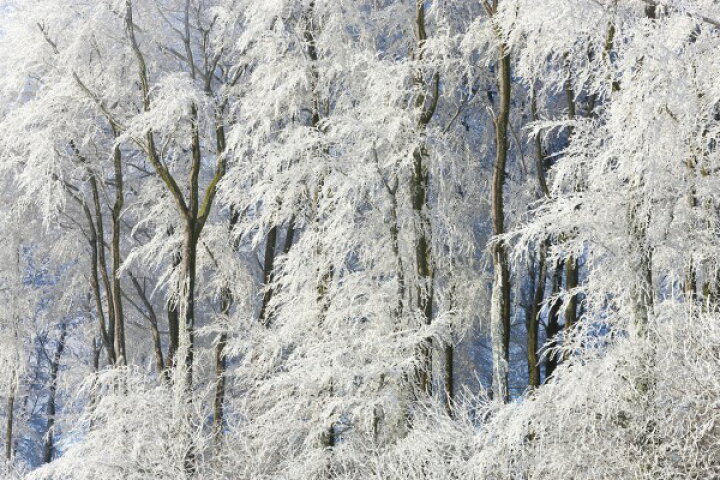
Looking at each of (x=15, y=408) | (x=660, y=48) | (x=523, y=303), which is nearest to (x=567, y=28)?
(x=660, y=48)

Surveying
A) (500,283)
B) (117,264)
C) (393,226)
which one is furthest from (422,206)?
(117,264)

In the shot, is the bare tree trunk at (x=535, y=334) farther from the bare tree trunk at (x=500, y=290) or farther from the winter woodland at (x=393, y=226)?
the bare tree trunk at (x=500, y=290)

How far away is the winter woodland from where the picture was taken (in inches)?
238

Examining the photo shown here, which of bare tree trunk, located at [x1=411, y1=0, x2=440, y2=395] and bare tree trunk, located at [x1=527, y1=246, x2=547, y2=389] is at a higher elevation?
bare tree trunk, located at [x1=411, y1=0, x2=440, y2=395]

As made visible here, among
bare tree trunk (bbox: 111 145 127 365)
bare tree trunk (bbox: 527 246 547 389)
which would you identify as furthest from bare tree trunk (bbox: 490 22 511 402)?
bare tree trunk (bbox: 111 145 127 365)

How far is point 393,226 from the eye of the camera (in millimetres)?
8398

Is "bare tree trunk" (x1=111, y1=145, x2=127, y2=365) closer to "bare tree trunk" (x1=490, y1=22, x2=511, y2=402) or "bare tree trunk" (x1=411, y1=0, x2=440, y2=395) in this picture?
"bare tree trunk" (x1=411, y1=0, x2=440, y2=395)

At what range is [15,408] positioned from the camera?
15.3 m

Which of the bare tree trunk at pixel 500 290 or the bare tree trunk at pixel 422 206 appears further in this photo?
the bare tree trunk at pixel 422 206

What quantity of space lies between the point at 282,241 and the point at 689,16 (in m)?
8.27

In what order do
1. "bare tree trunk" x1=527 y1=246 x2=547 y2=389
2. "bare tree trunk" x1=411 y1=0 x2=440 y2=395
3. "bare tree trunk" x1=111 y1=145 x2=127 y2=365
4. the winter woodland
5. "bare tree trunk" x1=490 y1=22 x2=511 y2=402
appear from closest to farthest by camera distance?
the winter woodland < "bare tree trunk" x1=490 y1=22 x2=511 y2=402 < "bare tree trunk" x1=411 y1=0 x2=440 y2=395 < "bare tree trunk" x1=527 y1=246 x2=547 y2=389 < "bare tree trunk" x1=111 y1=145 x2=127 y2=365

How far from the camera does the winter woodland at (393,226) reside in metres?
6.04

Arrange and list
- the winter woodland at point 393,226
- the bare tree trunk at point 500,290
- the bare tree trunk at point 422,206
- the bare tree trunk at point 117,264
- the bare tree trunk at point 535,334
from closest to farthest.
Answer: the winter woodland at point 393,226
the bare tree trunk at point 500,290
the bare tree trunk at point 422,206
the bare tree trunk at point 535,334
the bare tree trunk at point 117,264

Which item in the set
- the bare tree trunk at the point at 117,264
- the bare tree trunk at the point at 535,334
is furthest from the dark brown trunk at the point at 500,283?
the bare tree trunk at the point at 117,264
